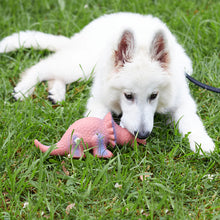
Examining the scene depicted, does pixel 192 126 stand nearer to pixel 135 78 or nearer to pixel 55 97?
pixel 135 78

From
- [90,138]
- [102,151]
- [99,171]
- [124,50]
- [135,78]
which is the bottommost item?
[99,171]

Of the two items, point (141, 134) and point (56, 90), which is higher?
point (141, 134)

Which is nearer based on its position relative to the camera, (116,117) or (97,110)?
(97,110)

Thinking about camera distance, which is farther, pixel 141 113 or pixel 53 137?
pixel 53 137

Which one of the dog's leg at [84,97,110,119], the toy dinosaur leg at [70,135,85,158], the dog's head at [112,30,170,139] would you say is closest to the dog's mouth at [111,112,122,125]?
the dog's leg at [84,97,110,119]

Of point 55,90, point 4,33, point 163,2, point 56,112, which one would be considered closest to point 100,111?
point 56,112

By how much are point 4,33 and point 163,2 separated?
2.60 meters

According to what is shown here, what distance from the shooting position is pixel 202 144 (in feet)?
9.61

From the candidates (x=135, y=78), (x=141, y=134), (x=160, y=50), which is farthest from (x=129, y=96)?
(x=160, y=50)

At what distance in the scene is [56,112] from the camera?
3436 millimetres

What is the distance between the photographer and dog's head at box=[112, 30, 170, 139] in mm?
2699

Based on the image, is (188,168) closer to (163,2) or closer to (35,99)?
(35,99)

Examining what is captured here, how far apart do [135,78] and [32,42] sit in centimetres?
232

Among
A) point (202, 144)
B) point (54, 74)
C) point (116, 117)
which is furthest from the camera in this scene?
point (54, 74)
